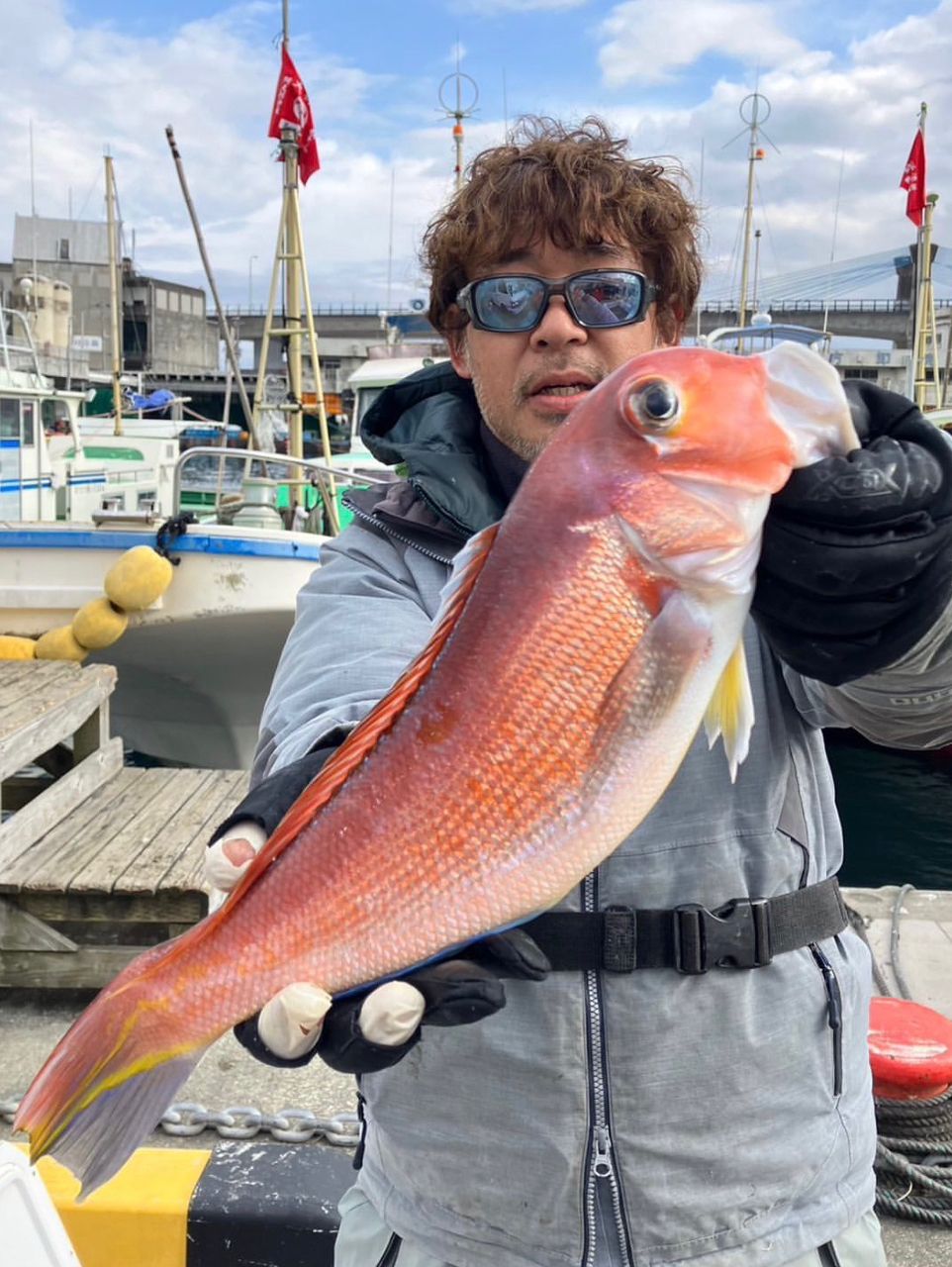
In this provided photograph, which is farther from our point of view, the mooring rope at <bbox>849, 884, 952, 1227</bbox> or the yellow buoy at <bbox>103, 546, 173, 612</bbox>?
the yellow buoy at <bbox>103, 546, 173, 612</bbox>

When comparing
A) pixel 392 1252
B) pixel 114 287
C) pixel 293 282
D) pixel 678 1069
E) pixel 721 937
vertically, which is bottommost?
pixel 392 1252

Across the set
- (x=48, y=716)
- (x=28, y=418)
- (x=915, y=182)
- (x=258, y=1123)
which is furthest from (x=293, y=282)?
(x=915, y=182)

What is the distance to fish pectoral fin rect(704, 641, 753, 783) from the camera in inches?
63.7

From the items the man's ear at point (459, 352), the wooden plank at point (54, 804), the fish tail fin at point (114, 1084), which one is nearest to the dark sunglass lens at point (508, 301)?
the man's ear at point (459, 352)

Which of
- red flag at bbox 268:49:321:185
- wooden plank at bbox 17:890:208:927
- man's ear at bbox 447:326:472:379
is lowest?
wooden plank at bbox 17:890:208:927

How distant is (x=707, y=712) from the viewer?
5.35 feet

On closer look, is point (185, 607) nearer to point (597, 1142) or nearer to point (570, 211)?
point (570, 211)

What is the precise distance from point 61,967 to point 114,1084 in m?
3.62

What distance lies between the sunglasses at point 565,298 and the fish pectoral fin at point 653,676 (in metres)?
0.86

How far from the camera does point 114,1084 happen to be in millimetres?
1527

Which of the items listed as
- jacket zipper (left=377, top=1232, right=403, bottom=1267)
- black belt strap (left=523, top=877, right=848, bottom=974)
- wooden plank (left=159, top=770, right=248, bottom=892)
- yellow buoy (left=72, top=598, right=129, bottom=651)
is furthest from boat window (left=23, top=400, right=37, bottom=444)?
black belt strap (left=523, top=877, right=848, bottom=974)

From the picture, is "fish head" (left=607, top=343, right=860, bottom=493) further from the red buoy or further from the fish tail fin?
the red buoy

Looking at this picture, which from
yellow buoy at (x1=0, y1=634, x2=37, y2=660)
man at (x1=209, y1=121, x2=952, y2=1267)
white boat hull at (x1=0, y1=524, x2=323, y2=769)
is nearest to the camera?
man at (x1=209, y1=121, x2=952, y2=1267)

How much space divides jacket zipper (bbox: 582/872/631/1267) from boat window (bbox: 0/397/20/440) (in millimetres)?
14968
